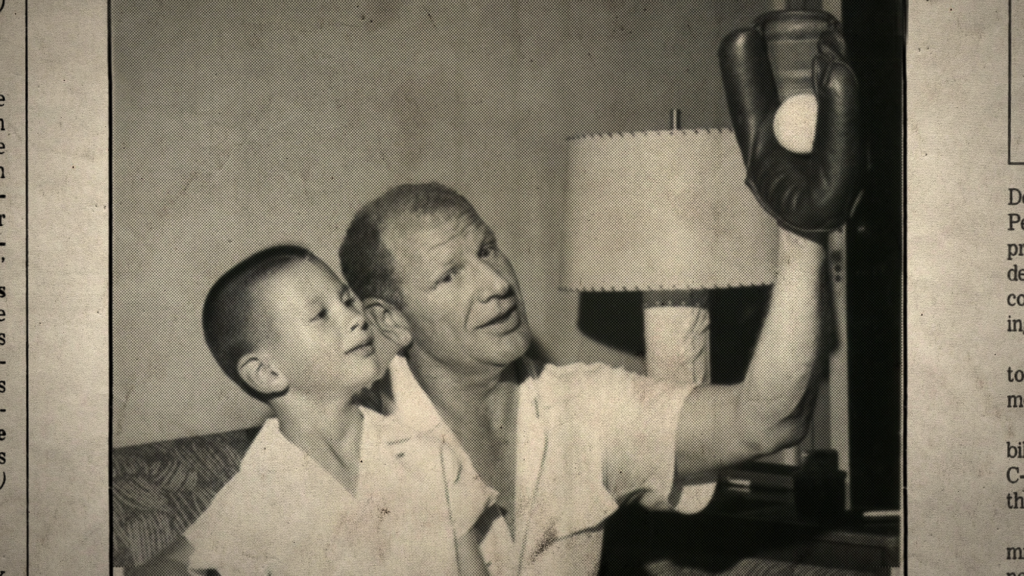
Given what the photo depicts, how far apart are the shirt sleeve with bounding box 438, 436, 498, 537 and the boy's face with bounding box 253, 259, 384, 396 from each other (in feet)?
0.53

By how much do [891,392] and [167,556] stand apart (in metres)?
0.93

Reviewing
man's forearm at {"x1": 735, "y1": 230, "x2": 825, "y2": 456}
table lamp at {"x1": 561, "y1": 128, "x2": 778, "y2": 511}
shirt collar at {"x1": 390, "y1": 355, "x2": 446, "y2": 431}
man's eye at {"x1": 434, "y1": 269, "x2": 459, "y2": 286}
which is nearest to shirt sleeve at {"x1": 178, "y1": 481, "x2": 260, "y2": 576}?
shirt collar at {"x1": 390, "y1": 355, "x2": 446, "y2": 431}

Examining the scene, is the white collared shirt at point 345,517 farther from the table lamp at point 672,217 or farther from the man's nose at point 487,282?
the table lamp at point 672,217

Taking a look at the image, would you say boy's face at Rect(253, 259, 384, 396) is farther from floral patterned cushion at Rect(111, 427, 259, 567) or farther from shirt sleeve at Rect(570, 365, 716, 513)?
shirt sleeve at Rect(570, 365, 716, 513)

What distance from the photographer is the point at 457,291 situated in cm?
102

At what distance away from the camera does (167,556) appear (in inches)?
A: 39.8

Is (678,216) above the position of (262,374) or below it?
above

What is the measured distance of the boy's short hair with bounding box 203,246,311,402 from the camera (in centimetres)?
100

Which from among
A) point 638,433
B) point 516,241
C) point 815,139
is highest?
point 815,139

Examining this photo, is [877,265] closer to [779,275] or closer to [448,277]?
[779,275]

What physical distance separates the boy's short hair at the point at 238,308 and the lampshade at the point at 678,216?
0.37m

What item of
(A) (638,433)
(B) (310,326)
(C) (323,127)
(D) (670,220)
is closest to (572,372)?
(A) (638,433)

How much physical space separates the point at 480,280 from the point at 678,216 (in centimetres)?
25

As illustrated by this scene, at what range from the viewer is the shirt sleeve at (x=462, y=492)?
1.02m
